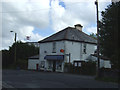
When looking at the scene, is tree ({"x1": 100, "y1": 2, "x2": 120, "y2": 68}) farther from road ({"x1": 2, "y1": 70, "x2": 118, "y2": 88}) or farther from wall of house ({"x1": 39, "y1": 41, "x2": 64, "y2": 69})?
wall of house ({"x1": 39, "y1": 41, "x2": 64, "y2": 69})

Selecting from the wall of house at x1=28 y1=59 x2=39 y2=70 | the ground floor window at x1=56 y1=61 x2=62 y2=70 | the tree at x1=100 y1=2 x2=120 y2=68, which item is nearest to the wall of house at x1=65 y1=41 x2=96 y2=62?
the ground floor window at x1=56 y1=61 x2=62 y2=70

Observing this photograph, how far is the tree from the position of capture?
1520 centimetres

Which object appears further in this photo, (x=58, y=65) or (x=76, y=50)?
(x=76, y=50)

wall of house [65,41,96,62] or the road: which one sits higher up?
wall of house [65,41,96,62]

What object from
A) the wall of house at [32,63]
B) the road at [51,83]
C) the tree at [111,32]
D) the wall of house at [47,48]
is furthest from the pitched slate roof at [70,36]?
the road at [51,83]

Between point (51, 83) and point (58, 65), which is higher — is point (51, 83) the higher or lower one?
the lower one

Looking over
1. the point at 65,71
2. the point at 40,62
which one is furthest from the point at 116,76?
the point at 40,62

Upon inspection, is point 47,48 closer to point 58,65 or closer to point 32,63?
point 58,65

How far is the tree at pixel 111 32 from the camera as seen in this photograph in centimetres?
A: 1520

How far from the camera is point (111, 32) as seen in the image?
16531 millimetres

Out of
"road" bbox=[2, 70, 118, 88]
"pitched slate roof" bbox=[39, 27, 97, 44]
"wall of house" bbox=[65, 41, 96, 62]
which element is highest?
"pitched slate roof" bbox=[39, 27, 97, 44]

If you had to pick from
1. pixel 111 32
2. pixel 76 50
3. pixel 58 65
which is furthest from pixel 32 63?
pixel 111 32

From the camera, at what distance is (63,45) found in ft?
105

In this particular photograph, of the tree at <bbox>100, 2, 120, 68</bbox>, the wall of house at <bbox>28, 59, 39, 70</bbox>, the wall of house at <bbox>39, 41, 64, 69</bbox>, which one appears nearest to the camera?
the tree at <bbox>100, 2, 120, 68</bbox>
